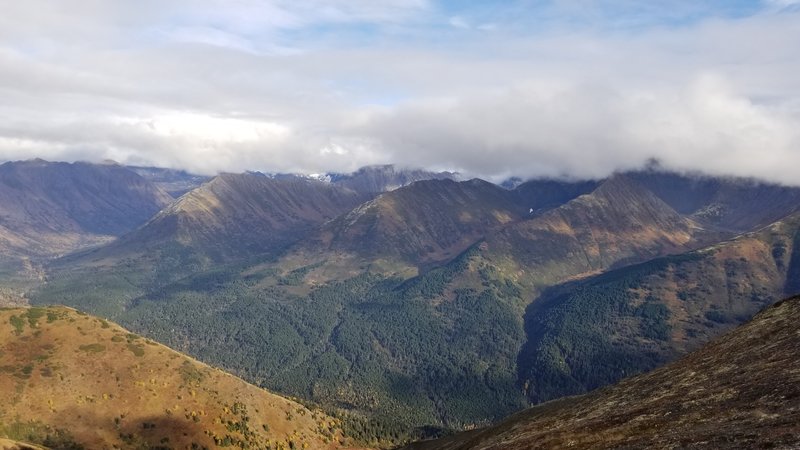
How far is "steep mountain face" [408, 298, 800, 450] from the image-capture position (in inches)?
2835

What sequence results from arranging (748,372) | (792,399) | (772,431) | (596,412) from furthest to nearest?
(596,412)
(748,372)
(792,399)
(772,431)

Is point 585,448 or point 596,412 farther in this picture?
point 596,412

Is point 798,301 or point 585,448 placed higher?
point 798,301

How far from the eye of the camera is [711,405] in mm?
87875

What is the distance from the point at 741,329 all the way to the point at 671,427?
7481cm

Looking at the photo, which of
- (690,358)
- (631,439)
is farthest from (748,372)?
(690,358)

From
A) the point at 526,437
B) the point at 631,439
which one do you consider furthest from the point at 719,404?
the point at 526,437

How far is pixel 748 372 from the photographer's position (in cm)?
9825

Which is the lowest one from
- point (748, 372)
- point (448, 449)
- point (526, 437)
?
point (448, 449)

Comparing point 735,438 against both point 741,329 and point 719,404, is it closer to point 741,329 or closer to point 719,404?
point 719,404

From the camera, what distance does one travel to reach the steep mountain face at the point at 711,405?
2835 inches

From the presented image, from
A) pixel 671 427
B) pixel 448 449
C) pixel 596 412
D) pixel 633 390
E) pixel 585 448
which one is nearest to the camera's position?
pixel 671 427

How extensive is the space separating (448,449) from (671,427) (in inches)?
5075

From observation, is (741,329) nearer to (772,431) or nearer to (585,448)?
(585,448)
